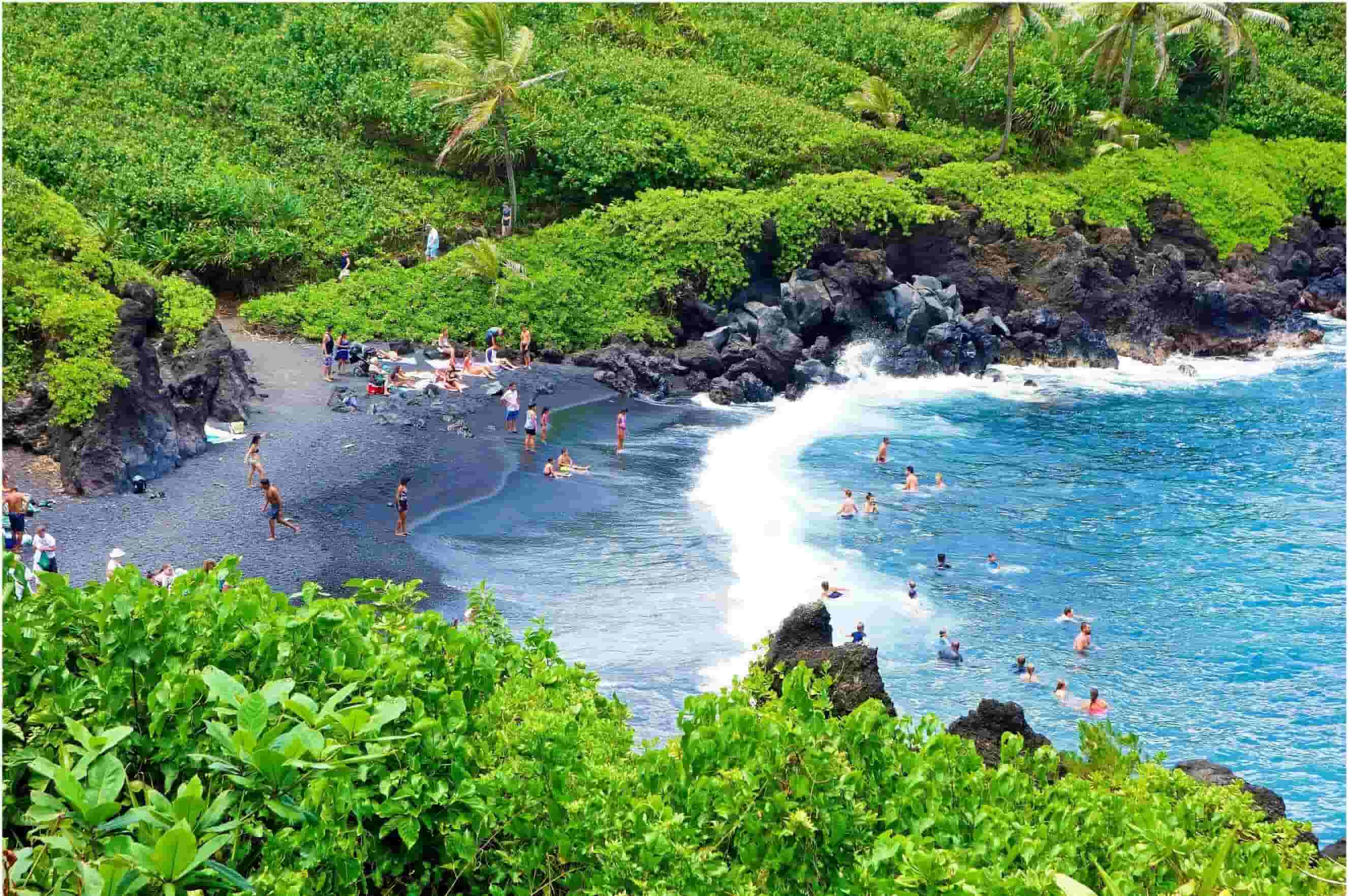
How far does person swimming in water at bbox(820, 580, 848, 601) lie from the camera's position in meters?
21.0

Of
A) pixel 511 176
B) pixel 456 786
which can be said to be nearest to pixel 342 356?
pixel 511 176

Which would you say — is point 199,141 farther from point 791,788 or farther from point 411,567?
point 791,788

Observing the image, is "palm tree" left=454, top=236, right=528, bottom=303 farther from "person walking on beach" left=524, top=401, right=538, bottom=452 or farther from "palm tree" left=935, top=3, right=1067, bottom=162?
"palm tree" left=935, top=3, right=1067, bottom=162

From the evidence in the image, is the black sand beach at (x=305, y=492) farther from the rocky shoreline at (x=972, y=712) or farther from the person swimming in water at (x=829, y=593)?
the rocky shoreline at (x=972, y=712)

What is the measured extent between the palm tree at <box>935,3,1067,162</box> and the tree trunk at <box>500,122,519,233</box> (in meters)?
16.5

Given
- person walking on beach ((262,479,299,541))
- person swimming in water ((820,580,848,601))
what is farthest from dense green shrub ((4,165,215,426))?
person swimming in water ((820,580,848,601))

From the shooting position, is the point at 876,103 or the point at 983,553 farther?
the point at 876,103

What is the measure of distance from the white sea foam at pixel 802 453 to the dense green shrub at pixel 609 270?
4.36 m

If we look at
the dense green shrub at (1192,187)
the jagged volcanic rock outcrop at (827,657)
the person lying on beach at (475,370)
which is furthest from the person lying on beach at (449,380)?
the dense green shrub at (1192,187)

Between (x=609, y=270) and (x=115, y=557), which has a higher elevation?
(x=609, y=270)

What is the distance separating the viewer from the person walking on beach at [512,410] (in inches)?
1070

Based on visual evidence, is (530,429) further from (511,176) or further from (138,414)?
(511,176)

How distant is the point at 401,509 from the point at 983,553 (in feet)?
38.2

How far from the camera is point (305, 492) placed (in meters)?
22.7
